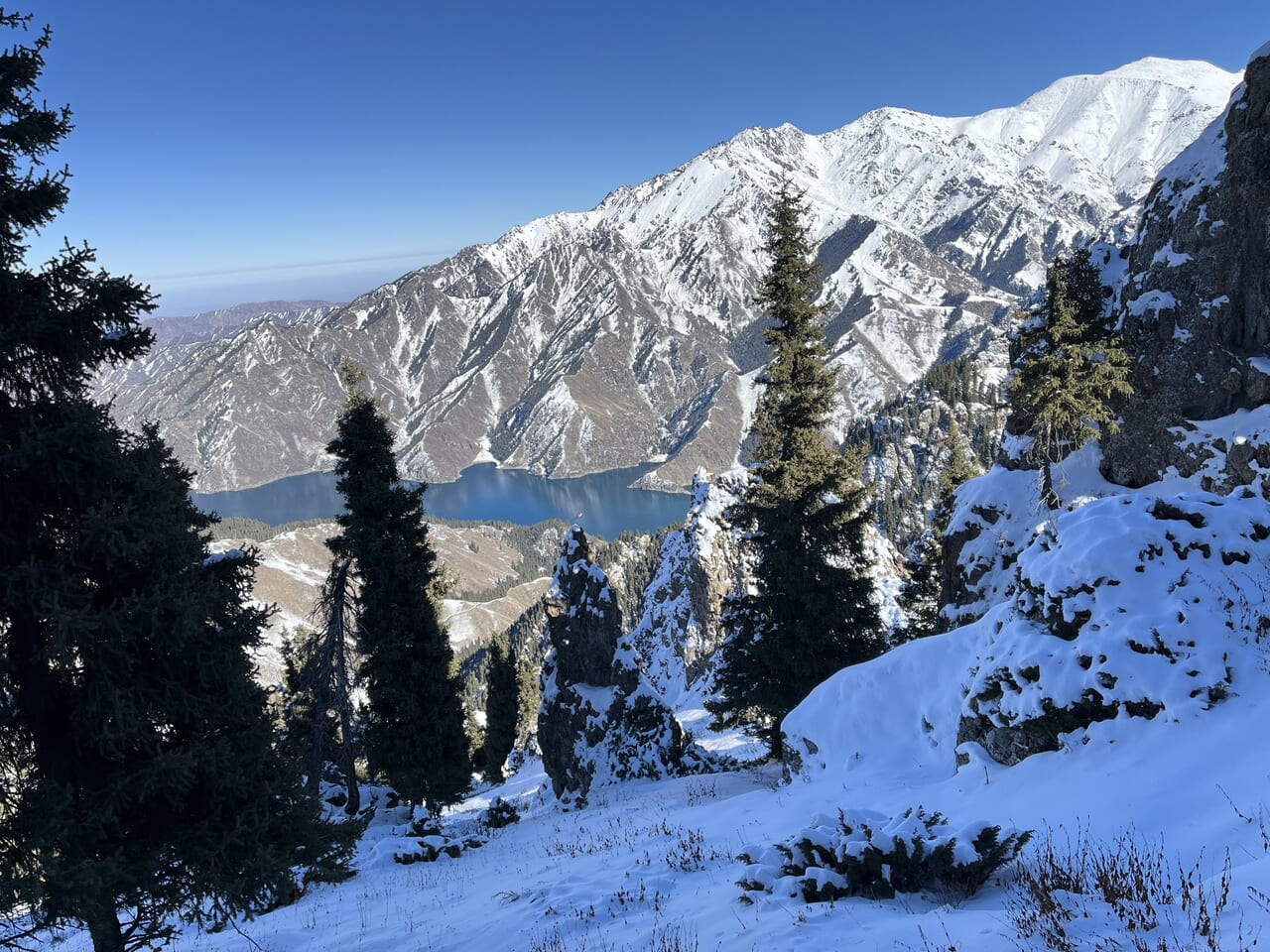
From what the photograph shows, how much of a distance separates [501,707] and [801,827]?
47974mm

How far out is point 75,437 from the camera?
6621 millimetres

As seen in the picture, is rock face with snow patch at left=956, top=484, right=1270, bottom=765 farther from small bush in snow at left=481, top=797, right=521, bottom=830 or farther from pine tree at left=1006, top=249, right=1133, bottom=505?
small bush in snow at left=481, top=797, right=521, bottom=830

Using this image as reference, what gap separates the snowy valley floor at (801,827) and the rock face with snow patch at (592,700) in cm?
917

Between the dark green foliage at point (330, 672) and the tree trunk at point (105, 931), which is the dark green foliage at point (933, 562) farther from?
the tree trunk at point (105, 931)

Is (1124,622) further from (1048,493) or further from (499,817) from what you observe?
(499,817)

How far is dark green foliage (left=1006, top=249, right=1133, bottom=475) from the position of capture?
2220cm

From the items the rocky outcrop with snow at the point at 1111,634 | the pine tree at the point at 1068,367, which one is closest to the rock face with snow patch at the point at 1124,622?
the rocky outcrop with snow at the point at 1111,634

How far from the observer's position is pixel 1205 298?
21406 millimetres

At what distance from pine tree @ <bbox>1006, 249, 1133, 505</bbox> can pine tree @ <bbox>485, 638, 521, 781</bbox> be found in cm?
4039

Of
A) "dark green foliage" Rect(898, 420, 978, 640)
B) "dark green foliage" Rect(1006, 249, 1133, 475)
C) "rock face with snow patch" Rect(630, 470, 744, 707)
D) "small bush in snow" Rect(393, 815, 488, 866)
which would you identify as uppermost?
"dark green foliage" Rect(1006, 249, 1133, 475)

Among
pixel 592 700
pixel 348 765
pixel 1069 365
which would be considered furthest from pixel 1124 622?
pixel 592 700

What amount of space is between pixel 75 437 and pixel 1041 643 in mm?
13294

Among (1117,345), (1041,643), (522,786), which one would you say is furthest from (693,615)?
(1041,643)

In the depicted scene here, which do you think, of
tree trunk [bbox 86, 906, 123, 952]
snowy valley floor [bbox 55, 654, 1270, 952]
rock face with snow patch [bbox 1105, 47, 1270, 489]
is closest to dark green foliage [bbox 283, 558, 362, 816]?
snowy valley floor [bbox 55, 654, 1270, 952]
